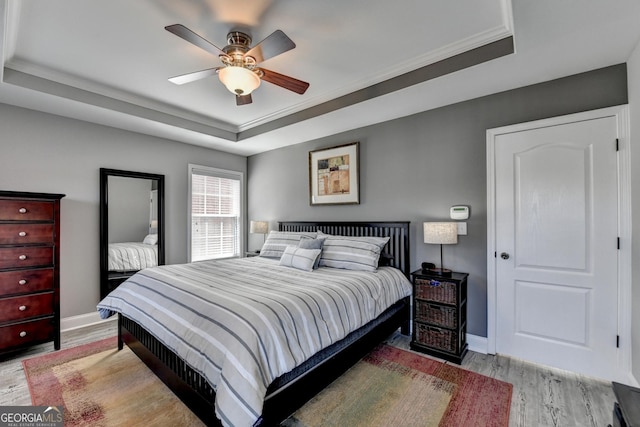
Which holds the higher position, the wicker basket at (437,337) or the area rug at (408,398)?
the wicker basket at (437,337)

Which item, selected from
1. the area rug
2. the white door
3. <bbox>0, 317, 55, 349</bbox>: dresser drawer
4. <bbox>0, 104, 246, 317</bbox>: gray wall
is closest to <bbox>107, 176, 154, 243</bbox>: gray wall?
<bbox>0, 104, 246, 317</bbox>: gray wall

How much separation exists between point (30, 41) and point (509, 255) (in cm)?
454

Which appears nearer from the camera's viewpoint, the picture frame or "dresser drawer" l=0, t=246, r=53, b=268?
"dresser drawer" l=0, t=246, r=53, b=268

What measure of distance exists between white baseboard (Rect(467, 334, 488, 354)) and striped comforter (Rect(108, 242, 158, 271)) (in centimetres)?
419

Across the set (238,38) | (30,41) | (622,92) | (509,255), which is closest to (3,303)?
(30,41)

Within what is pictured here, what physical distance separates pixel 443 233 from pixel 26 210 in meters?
4.03

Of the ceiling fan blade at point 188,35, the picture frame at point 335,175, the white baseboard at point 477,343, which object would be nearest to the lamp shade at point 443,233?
the white baseboard at point 477,343

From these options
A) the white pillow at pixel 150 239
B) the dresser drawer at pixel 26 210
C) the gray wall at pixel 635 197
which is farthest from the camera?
the white pillow at pixel 150 239

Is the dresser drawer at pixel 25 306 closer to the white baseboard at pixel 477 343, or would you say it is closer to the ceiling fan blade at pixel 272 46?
the ceiling fan blade at pixel 272 46

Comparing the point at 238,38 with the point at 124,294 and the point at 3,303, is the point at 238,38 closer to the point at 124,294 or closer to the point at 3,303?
the point at 124,294

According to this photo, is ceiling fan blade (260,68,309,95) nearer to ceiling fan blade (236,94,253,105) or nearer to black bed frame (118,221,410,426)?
ceiling fan blade (236,94,253,105)

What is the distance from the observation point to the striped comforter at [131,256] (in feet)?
12.4

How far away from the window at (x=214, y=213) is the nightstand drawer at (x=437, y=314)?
3556 mm

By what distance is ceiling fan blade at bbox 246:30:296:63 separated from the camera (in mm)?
1833
